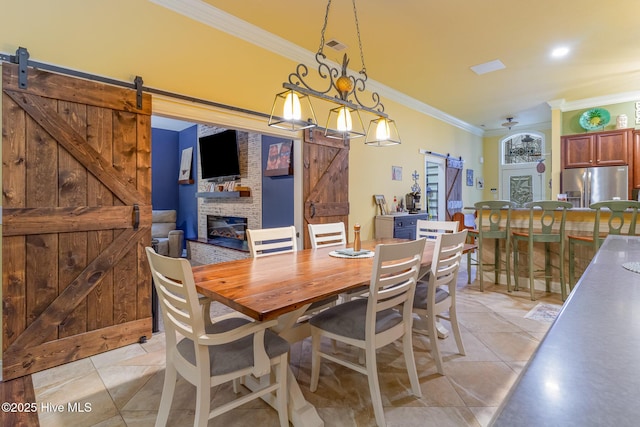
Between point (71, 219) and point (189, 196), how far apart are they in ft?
16.4

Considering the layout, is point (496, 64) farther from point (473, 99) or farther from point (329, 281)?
point (329, 281)

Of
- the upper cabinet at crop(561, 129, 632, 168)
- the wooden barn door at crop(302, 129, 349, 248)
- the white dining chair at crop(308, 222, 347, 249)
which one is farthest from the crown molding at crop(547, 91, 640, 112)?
the white dining chair at crop(308, 222, 347, 249)

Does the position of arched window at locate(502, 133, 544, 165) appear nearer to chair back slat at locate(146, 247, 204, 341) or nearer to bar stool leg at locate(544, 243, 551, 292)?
bar stool leg at locate(544, 243, 551, 292)

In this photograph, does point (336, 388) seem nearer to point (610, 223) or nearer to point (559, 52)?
point (610, 223)

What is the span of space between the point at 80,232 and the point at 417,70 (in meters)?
4.18

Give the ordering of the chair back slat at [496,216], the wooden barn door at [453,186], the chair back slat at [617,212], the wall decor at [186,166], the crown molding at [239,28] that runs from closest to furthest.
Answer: the crown molding at [239,28], the chair back slat at [617,212], the chair back slat at [496,216], the wooden barn door at [453,186], the wall decor at [186,166]

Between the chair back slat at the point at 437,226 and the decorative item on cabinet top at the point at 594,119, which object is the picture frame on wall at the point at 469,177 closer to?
the decorative item on cabinet top at the point at 594,119

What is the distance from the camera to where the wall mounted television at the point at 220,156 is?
18.9ft

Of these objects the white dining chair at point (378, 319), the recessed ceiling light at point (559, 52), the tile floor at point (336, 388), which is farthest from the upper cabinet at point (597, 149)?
the white dining chair at point (378, 319)

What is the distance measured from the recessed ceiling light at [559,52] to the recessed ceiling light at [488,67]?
1.75 feet

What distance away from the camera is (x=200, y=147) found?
6.49 metres

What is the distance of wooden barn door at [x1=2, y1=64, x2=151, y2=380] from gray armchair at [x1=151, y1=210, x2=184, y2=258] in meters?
3.13

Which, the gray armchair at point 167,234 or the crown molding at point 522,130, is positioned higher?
the crown molding at point 522,130

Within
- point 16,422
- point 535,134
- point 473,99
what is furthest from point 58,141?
point 535,134
